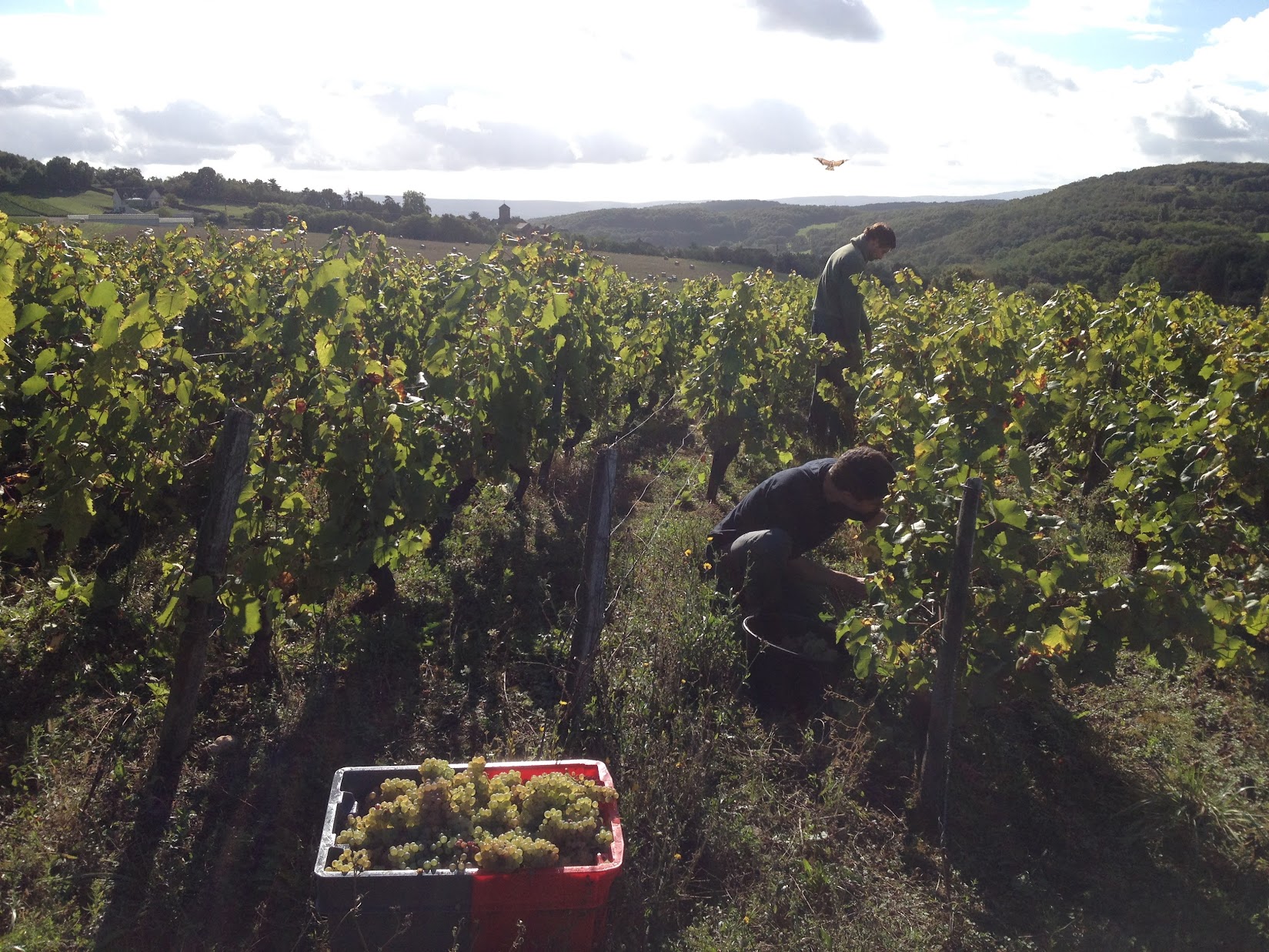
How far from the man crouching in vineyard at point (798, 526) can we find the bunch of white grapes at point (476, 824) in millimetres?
1493

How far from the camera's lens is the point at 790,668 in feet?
11.7

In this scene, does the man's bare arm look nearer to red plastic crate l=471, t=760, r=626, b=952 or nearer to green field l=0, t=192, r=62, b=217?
red plastic crate l=471, t=760, r=626, b=952

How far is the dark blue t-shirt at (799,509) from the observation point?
150 inches

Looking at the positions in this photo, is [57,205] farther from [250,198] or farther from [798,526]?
[798,526]

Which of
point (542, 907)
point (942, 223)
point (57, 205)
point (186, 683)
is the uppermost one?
point (942, 223)

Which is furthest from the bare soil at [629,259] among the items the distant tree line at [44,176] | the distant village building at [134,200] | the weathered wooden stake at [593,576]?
the weathered wooden stake at [593,576]

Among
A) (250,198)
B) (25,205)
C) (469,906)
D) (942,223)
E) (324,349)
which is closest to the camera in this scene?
(469,906)

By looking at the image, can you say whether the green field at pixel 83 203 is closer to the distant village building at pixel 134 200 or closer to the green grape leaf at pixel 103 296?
the distant village building at pixel 134 200

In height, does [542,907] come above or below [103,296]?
below

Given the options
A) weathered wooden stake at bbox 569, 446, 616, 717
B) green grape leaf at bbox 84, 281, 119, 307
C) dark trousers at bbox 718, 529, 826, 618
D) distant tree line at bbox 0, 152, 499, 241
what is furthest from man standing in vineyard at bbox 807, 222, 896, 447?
distant tree line at bbox 0, 152, 499, 241

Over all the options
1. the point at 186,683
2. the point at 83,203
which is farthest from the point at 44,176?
the point at 186,683

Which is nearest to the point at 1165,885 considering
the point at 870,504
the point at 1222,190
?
the point at 870,504

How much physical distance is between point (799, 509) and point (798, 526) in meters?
0.09

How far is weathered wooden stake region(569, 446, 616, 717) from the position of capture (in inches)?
125
